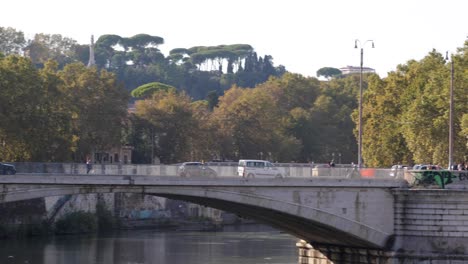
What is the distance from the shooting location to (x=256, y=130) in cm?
10256

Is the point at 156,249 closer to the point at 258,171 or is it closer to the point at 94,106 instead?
the point at 258,171

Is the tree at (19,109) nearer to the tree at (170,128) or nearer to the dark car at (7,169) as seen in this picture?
the tree at (170,128)

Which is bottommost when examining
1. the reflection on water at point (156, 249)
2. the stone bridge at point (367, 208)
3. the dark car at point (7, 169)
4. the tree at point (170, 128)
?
the reflection on water at point (156, 249)

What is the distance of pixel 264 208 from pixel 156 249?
830 inches

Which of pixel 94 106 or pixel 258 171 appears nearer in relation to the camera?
pixel 258 171

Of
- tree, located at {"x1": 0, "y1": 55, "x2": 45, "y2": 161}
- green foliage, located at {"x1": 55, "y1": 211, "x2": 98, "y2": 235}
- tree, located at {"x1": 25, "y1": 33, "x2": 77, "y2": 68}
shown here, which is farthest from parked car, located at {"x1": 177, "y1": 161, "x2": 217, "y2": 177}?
tree, located at {"x1": 25, "y1": 33, "x2": 77, "y2": 68}

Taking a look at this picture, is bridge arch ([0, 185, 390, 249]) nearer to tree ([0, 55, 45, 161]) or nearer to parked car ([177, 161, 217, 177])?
parked car ([177, 161, 217, 177])

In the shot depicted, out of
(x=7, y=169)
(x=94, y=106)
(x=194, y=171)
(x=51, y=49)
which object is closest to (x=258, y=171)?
(x=194, y=171)

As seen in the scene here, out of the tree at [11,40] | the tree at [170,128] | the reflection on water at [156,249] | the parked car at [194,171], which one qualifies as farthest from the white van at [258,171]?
the tree at [11,40]

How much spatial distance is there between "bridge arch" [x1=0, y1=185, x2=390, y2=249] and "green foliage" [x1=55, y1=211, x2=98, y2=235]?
27.6m

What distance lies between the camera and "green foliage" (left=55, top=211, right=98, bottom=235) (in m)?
77.8

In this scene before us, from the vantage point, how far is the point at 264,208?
47188mm

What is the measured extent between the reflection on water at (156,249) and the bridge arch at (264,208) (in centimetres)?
936

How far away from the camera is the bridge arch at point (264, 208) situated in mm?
43531
